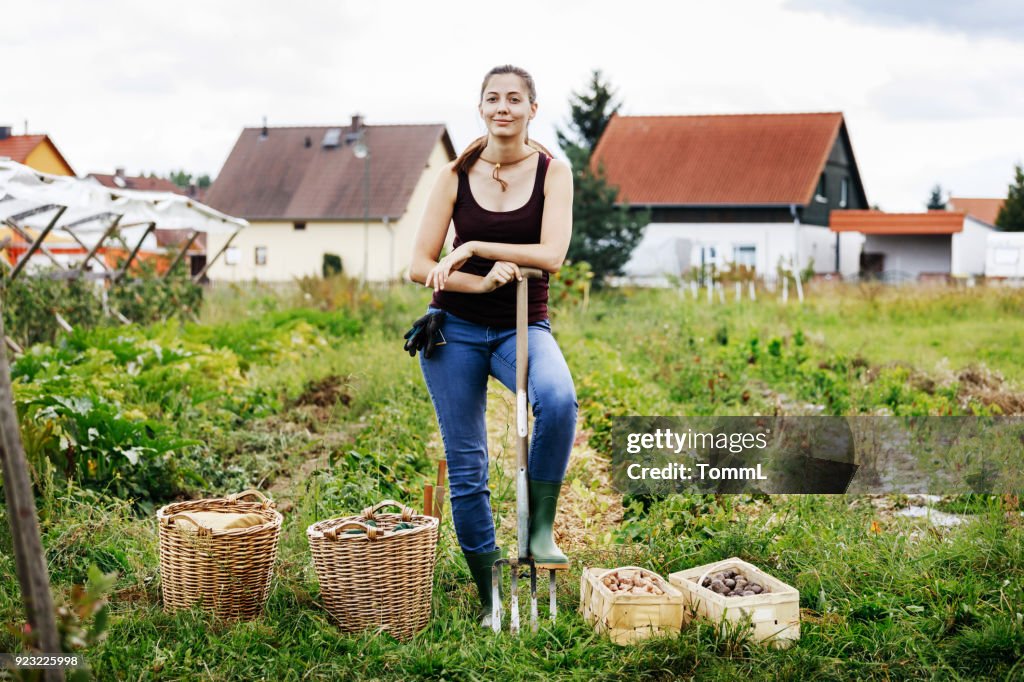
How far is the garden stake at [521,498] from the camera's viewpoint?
3.46 meters

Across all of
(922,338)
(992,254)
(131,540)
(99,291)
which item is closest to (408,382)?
(131,540)

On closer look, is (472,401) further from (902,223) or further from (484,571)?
(902,223)

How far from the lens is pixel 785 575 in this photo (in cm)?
397

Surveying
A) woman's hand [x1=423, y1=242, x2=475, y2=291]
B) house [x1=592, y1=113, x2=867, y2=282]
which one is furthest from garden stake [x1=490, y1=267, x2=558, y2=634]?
house [x1=592, y1=113, x2=867, y2=282]

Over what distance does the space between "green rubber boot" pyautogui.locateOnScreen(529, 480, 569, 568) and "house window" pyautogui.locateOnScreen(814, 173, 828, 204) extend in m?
32.5

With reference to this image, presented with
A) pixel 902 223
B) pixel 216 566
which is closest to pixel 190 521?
pixel 216 566

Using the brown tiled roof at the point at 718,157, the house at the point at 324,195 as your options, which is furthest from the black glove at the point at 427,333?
the house at the point at 324,195

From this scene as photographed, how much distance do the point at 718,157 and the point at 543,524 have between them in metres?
32.2

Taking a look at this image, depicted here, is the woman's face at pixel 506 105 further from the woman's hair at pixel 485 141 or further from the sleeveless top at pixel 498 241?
the sleeveless top at pixel 498 241

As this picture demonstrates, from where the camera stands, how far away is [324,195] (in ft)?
130

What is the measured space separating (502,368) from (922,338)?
11.0 metres

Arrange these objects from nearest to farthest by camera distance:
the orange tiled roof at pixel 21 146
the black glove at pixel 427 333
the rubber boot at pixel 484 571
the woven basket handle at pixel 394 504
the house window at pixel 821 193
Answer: the black glove at pixel 427 333, the rubber boot at pixel 484 571, the woven basket handle at pixel 394 504, the house window at pixel 821 193, the orange tiled roof at pixel 21 146

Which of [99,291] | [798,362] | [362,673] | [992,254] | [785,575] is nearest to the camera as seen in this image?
[362,673]

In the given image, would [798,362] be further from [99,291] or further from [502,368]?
[99,291]
